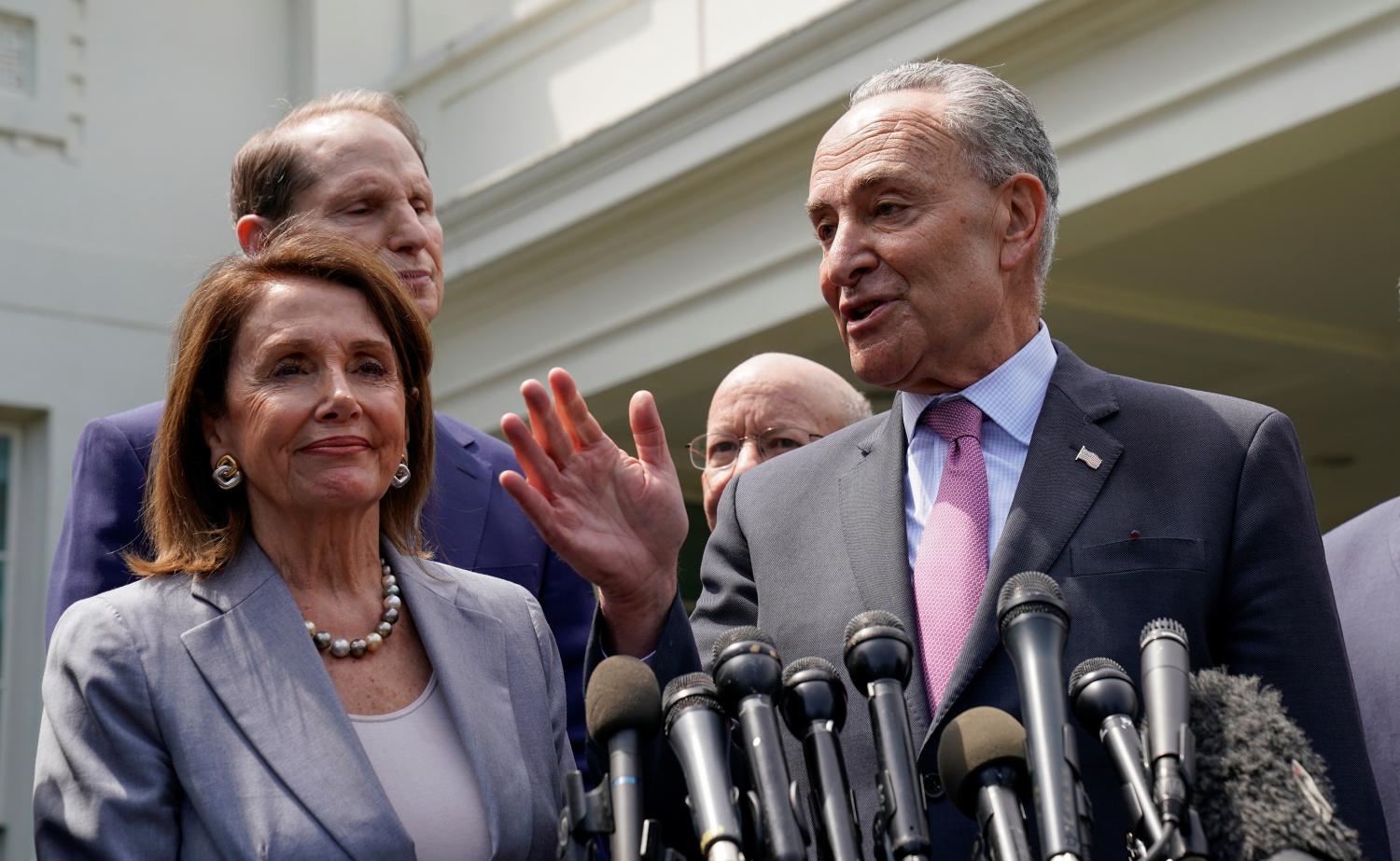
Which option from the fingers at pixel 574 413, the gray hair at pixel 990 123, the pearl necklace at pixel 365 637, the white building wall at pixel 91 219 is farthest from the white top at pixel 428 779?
the white building wall at pixel 91 219

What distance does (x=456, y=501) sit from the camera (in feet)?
11.5

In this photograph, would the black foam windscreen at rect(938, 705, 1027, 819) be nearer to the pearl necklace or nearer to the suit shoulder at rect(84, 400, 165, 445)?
the pearl necklace

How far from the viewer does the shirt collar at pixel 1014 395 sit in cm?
318

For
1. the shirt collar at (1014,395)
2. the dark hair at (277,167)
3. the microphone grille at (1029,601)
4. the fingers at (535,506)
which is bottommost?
the microphone grille at (1029,601)

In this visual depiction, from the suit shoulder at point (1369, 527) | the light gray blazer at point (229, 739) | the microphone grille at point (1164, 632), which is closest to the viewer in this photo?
the microphone grille at point (1164, 632)

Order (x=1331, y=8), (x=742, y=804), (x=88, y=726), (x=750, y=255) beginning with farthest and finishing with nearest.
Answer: (x=750, y=255), (x=1331, y=8), (x=88, y=726), (x=742, y=804)

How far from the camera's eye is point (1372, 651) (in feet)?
12.1

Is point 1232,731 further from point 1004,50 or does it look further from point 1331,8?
point 1004,50

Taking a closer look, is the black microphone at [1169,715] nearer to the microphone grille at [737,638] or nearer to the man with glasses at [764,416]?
the microphone grille at [737,638]

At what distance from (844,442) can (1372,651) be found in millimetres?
1180

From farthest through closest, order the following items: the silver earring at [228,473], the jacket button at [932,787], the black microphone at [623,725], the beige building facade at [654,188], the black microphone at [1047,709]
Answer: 1. the beige building facade at [654,188]
2. the silver earring at [228,473]
3. the jacket button at [932,787]
4. the black microphone at [623,725]
5. the black microphone at [1047,709]

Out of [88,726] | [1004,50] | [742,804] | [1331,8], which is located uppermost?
[1004,50]

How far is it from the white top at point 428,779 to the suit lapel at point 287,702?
58 millimetres

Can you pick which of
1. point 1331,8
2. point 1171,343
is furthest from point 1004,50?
point 1171,343
